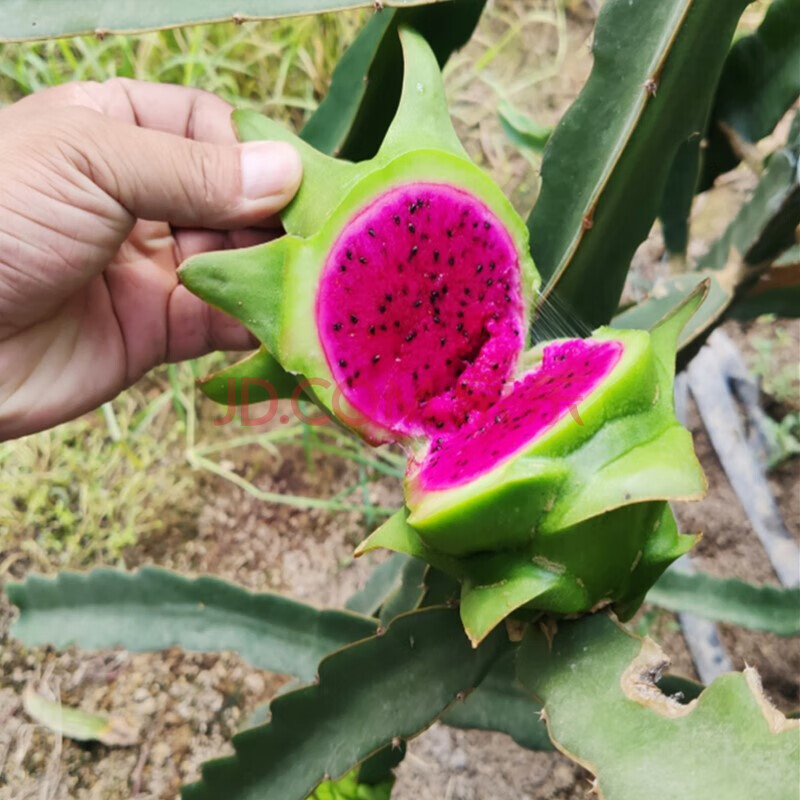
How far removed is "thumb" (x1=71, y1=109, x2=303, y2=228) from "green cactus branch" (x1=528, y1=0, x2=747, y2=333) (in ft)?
0.75

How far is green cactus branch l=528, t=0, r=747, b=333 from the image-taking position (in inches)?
23.8

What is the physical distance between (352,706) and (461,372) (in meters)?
0.29

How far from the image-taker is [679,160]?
0.84 meters

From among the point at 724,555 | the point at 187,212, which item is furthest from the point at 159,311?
the point at 724,555

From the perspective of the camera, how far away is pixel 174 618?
882mm

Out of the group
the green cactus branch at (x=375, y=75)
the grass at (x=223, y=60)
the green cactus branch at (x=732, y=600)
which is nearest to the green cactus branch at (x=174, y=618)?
the green cactus branch at (x=732, y=600)

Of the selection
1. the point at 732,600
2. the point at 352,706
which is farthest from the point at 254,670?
the point at 732,600

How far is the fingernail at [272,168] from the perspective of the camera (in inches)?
25.2

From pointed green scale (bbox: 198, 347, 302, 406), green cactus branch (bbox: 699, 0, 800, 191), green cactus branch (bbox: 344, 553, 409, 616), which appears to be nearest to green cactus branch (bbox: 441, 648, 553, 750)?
green cactus branch (bbox: 344, 553, 409, 616)

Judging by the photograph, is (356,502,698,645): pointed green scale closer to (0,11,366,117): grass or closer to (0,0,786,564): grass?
(0,0,786,564): grass

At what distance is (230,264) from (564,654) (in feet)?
1.22

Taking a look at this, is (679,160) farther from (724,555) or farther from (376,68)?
(724,555)

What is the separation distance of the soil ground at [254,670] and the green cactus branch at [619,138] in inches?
19.6

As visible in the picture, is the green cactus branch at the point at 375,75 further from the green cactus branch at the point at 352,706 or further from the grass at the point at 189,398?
the grass at the point at 189,398
